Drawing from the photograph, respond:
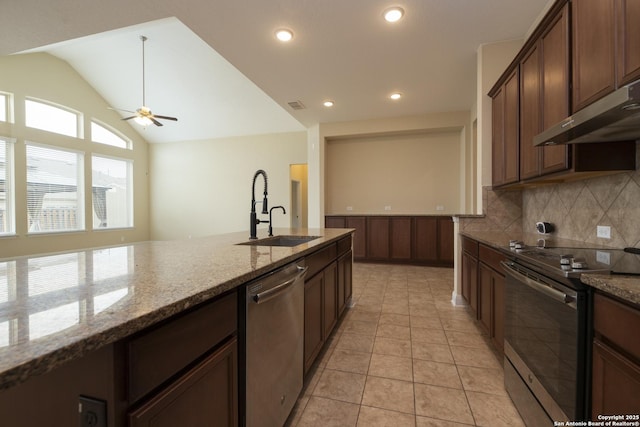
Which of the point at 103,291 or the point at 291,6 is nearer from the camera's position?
the point at 103,291

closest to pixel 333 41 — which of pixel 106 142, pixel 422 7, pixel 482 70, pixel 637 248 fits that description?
pixel 422 7

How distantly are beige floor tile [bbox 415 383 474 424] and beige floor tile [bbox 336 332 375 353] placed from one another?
0.55 meters

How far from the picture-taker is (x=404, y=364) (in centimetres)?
200

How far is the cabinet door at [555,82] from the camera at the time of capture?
67.8 inches

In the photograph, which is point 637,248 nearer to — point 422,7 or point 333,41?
point 422,7

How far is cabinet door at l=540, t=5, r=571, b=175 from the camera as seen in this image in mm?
1723

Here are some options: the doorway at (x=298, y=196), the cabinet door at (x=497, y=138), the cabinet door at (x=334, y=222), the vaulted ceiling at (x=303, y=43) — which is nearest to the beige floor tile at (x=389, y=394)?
the cabinet door at (x=497, y=138)

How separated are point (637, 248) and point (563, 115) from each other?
871 millimetres

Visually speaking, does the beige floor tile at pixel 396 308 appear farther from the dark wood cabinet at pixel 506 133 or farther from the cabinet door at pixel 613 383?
the cabinet door at pixel 613 383

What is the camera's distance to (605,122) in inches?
47.9

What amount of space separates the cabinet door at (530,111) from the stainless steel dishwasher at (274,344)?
1.99 metres

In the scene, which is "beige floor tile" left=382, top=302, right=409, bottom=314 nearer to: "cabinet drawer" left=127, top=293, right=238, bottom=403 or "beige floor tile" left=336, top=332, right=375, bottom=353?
"beige floor tile" left=336, top=332, right=375, bottom=353

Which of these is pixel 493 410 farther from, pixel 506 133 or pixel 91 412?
pixel 506 133

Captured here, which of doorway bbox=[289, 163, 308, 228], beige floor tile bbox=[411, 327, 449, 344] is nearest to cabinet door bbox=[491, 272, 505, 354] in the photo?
beige floor tile bbox=[411, 327, 449, 344]
